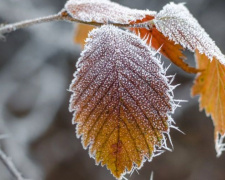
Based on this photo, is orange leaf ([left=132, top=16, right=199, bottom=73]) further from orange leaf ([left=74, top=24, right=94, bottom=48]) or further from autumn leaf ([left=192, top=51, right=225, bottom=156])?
orange leaf ([left=74, top=24, right=94, bottom=48])

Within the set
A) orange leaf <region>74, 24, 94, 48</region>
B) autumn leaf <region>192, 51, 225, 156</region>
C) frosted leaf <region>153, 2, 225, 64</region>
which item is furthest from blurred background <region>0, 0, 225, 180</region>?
frosted leaf <region>153, 2, 225, 64</region>

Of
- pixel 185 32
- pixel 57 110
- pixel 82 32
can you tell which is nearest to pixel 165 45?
pixel 185 32

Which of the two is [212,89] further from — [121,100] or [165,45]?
[121,100]

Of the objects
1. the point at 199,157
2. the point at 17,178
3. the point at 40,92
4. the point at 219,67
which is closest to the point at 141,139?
the point at 219,67

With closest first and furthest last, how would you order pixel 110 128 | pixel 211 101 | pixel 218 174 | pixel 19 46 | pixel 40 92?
pixel 110 128 → pixel 211 101 → pixel 40 92 → pixel 19 46 → pixel 218 174

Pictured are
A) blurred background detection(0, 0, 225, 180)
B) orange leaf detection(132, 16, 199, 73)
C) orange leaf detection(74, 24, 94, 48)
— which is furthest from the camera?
blurred background detection(0, 0, 225, 180)

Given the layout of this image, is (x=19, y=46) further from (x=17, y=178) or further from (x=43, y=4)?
(x=17, y=178)
